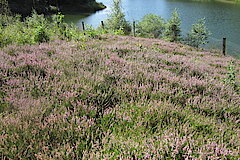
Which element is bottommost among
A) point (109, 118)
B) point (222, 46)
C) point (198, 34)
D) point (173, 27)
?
point (222, 46)

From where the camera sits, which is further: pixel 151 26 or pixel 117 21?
pixel 151 26

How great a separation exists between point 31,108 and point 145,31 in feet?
88.1

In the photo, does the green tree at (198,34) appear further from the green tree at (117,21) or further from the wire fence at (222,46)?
the green tree at (117,21)

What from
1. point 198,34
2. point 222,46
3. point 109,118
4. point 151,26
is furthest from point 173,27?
point 109,118

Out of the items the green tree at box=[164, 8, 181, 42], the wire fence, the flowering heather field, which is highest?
the green tree at box=[164, 8, 181, 42]

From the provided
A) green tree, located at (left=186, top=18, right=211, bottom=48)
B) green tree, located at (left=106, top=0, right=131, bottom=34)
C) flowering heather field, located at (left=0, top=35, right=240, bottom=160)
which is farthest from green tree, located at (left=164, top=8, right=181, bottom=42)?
flowering heather field, located at (left=0, top=35, right=240, bottom=160)

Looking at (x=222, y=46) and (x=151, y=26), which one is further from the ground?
(x=151, y=26)

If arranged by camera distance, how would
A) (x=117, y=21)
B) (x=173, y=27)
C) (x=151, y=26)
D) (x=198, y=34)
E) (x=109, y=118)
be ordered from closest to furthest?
(x=109, y=118), (x=198, y=34), (x=173, y=27), (x=117, y=21), (x=151, y=26)

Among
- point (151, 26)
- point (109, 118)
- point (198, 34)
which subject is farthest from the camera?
point (151, 26)

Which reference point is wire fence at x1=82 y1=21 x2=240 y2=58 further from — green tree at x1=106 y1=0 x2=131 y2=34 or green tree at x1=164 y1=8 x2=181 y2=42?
green tree at x1=164 y1=8 x2=181 y2=42

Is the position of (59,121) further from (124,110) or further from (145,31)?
(145,31)

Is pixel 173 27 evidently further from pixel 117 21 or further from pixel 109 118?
pixel 109 118

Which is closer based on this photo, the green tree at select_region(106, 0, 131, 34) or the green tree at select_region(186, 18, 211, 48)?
the green tree at select_region(186, 18, 211, 48)

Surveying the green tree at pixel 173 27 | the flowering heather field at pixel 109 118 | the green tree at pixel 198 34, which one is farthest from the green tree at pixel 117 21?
the flowering heather field at pixel 109 118
